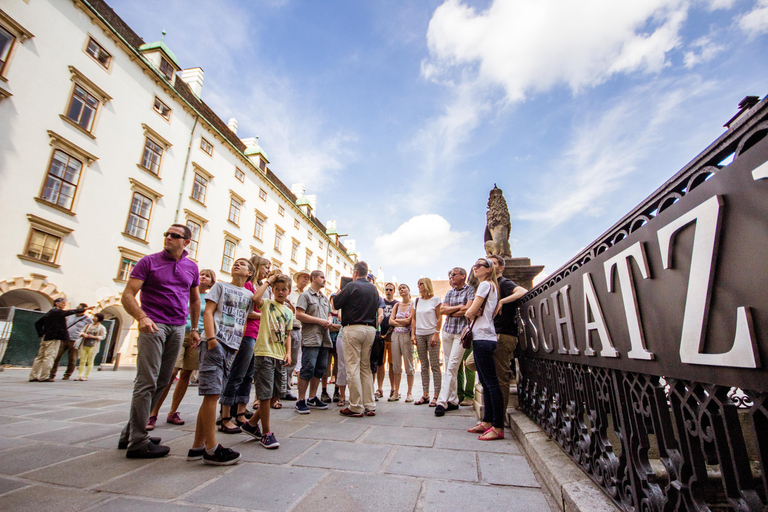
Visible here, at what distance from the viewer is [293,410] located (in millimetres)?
4402

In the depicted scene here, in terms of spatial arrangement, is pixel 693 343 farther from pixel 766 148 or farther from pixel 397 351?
pixel 397 351

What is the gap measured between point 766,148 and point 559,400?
82.7 inches

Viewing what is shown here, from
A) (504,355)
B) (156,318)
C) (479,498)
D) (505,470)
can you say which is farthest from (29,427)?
(504,355)

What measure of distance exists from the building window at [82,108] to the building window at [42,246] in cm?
404

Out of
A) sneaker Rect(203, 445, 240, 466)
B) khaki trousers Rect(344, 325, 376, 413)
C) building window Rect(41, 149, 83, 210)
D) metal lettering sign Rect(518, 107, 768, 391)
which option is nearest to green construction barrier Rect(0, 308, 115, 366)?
building window Rect(41, 149, 83, 210)

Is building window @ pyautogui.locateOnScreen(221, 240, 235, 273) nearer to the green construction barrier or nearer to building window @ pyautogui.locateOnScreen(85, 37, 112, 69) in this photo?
building window @ pyautogui.locateOnScreen(85, 37, 112, 69)

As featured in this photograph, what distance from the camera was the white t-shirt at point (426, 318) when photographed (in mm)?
4977

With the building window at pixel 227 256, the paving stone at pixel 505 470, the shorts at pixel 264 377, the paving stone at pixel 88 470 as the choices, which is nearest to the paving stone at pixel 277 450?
the shorts at pixel 264 377

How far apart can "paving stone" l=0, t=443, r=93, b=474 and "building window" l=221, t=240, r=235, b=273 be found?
57.0 ft

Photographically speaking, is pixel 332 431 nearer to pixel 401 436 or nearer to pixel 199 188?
pixel 401 436

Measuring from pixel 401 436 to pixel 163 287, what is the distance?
7.88 ft

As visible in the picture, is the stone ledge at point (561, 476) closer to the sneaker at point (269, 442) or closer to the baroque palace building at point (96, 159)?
the sneaker at point (269, 442)

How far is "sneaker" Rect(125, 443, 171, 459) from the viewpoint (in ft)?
7.93

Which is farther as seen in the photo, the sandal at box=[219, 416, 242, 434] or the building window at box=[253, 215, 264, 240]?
the building window at box=[253, 215, 264, 240]
